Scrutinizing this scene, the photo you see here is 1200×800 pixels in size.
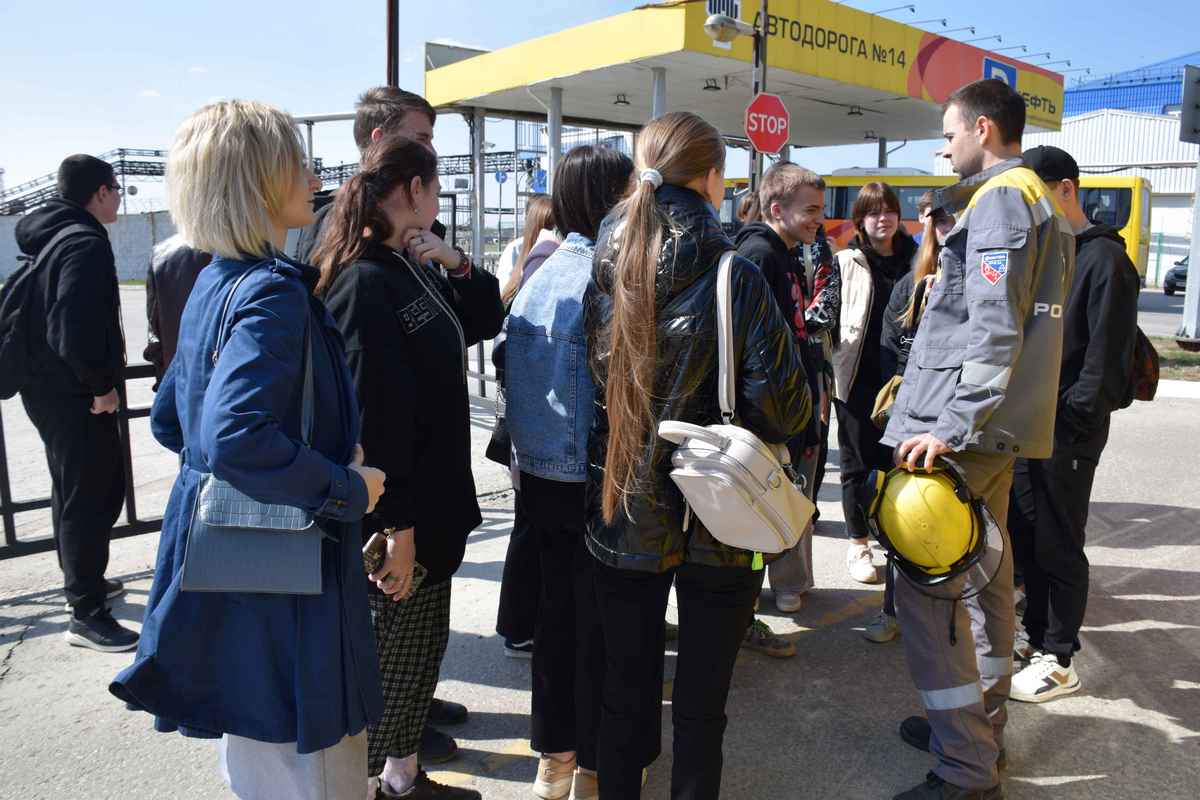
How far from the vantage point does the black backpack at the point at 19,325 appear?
3.64 m

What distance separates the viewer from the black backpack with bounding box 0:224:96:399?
3.64m

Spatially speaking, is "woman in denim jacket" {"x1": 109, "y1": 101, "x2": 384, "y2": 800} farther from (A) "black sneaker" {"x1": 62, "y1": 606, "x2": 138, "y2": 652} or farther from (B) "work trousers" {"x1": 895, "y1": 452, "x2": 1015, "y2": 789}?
(A) "black sneaker" {"x1": 62, "y1": 606, "x2": 138, "y2": 652}

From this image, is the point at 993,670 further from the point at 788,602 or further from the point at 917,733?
the point at 788,602

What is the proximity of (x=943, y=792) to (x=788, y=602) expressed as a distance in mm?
1561

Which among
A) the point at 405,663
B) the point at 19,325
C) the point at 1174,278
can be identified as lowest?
the point at 405,663

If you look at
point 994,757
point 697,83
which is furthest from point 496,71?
point 994,757

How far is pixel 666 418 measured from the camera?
2160 millimetres

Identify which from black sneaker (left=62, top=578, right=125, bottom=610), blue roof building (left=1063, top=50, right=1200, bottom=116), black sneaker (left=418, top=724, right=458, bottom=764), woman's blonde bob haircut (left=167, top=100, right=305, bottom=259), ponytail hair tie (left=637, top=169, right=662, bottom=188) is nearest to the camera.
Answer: woman's blonde bob haircut (left=167, top=100, right=305, bottom=259)

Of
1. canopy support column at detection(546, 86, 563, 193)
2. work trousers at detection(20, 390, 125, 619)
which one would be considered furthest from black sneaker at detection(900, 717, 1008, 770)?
canopy support column at detection(546, 86, 563, 193)

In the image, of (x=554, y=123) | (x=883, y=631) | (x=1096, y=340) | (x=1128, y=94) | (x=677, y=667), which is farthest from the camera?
(x=1128, y=94)

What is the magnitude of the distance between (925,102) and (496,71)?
805 centimetres

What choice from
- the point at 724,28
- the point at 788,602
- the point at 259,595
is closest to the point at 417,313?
the point at 259,595

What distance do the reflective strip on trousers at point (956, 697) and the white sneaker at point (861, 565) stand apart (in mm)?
1959

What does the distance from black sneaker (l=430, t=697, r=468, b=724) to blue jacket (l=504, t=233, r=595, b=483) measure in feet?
3.72
